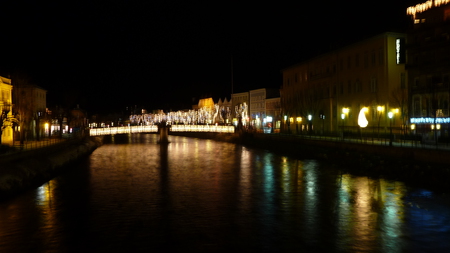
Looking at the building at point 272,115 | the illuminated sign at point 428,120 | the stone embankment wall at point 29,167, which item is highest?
the building at point 272,115

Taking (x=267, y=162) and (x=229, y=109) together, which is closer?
(x=267, y=162)

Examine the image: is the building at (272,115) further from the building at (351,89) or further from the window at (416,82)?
the window at (416,82)

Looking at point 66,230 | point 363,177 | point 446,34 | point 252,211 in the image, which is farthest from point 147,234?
point 446,34

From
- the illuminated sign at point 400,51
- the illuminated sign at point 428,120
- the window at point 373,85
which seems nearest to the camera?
the illuminated sign at point 428,120

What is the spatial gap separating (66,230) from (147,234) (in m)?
3.12

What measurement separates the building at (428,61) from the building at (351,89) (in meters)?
1.45

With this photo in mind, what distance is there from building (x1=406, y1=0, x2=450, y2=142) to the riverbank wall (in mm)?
9954

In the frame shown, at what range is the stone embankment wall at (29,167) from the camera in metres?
24.4

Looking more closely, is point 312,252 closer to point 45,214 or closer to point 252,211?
point 252,211

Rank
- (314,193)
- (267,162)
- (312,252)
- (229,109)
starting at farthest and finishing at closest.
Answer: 1. (229,109)
2. (267,162)
3. (314,193)
4. (312,252)

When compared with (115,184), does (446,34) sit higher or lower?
higher

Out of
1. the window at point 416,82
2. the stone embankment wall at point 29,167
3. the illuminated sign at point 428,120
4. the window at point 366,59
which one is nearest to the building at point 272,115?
the window at point 366,59

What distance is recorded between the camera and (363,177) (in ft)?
96.8

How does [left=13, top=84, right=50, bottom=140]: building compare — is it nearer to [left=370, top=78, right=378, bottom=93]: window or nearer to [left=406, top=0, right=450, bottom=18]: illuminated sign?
[left=370, top=78, right=378, bottom=93]: window
